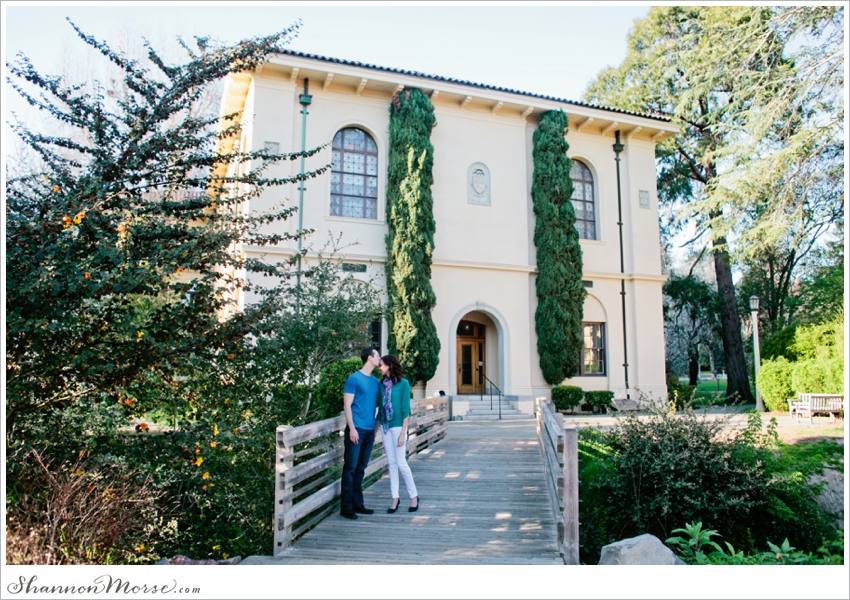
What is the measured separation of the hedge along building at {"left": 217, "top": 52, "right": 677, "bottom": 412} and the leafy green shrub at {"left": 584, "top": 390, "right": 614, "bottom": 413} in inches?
31.8

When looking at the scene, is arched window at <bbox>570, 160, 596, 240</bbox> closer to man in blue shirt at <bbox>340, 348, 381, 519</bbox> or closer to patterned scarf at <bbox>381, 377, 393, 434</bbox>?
patterned scarf at <bbox>381, 377, 393, 434</bbox>

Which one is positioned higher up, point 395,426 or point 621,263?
point 621,263

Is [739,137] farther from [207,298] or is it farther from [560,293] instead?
Answer: [207,298]

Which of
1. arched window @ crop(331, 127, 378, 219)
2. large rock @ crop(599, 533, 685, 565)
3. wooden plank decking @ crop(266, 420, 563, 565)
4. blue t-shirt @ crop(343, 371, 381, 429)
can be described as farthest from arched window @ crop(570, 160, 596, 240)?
large rock @ crop(599, 533, 685, 565)

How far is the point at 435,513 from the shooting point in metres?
7.12

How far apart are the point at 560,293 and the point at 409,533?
13.6 meters

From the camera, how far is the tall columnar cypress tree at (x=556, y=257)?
1881cm

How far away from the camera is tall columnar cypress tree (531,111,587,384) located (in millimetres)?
18812

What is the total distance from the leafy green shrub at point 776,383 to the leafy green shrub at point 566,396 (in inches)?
224

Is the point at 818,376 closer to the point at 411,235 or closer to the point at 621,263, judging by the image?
the point at 621,263

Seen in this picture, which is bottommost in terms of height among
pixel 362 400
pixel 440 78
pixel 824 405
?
pixel 824 405

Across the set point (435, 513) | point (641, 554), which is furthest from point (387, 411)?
point (641, 554)

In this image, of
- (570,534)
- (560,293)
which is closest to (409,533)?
(570,534)

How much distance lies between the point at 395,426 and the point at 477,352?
44.2 ft
